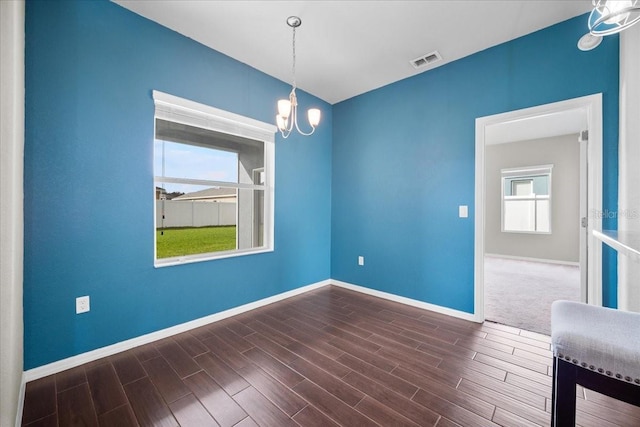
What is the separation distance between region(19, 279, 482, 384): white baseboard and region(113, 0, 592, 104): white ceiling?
275 centimetres

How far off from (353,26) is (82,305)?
3.20 meters

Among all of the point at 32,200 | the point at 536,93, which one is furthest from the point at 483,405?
the point at 32,200

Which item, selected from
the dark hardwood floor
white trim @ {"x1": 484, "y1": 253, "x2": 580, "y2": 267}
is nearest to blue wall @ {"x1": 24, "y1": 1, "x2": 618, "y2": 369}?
the dark hardwood floor

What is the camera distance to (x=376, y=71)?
10.4ft

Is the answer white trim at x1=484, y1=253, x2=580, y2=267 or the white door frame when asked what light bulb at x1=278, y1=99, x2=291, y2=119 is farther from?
white trim at x1=484, y1=253, x2=580, y2=267

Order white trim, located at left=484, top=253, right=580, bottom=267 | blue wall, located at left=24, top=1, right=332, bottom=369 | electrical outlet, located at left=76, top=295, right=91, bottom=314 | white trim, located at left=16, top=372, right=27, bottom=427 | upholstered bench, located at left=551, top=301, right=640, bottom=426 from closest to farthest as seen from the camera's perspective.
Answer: upholstered bench, located at left=551, top=301, right=640, bottom=426 → white trim, located at left=16, top=372, right=27, bottom=427 → blue wall, located at left=24, top=1, right=332, bottom=369 → electrical outlet, located at left=76, top=295, right=91, bottom=314 → white trim, located at left=484, top=253, right=580, bottom=267

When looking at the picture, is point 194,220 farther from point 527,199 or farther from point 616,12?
point 527,199

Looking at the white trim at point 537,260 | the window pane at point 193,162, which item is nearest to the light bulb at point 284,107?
the window pane at point 193,162

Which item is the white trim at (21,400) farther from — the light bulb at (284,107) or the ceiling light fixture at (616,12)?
the ceiling light fixture at (616,12)

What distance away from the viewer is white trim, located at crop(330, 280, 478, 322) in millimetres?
2838

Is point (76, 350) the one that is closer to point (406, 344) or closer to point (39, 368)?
point (39, 368)

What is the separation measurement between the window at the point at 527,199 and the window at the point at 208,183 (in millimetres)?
6048

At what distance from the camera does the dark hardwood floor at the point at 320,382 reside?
4.80 feet

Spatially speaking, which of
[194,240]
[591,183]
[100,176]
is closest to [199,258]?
[194,240]
